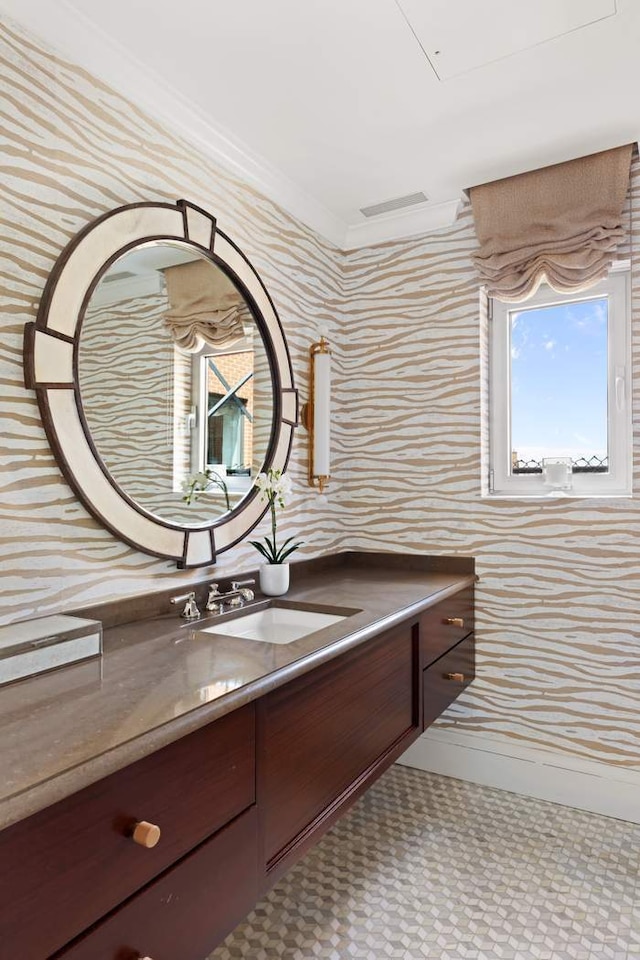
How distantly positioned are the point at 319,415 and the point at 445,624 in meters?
0.96

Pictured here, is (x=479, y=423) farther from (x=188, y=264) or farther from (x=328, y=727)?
(x=328, y=727)

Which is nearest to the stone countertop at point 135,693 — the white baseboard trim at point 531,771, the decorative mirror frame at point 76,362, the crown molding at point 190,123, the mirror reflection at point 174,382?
the decorative mirror frame at point 76,362

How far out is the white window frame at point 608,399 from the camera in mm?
2285

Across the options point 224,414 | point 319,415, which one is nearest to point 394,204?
point 319,415

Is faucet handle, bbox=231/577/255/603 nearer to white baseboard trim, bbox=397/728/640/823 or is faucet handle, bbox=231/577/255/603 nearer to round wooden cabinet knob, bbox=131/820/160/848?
round wooden cabinet knob, bbox=131/820/160/848

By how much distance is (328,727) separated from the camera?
141 centimetres

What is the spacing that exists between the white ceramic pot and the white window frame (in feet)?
3.35

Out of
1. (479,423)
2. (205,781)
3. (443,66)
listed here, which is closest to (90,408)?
(205,781)

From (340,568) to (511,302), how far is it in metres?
1.33

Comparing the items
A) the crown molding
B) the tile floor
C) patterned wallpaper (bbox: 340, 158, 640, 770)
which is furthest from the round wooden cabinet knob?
patterned wallpaper (bbox: 340, 158, 640, 770)

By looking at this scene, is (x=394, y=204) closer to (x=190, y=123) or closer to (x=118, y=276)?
(x=190, y=123)

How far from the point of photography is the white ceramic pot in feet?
6.56

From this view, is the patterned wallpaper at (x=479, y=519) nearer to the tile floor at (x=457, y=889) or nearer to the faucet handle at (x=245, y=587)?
the tile floor at (x=457, y=889)

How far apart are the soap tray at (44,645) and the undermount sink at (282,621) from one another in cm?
50
